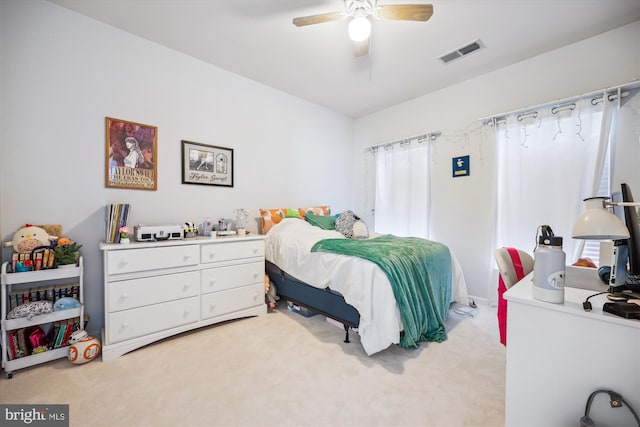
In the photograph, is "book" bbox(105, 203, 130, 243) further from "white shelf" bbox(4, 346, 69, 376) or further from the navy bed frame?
the navy bed frame

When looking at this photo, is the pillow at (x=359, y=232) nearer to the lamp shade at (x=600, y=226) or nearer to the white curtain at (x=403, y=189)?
the white curtain at (x=403, y=189)

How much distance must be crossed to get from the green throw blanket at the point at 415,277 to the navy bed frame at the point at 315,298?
0.41 m

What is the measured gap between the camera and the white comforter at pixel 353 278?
6.24ft

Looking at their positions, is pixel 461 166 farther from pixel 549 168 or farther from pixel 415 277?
pixel 415 277

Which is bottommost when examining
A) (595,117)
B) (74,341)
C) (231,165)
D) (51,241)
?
(74,341)

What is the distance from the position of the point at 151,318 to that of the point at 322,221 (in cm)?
208

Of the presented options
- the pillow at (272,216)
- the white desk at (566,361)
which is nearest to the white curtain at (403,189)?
the pillow at (272,216)

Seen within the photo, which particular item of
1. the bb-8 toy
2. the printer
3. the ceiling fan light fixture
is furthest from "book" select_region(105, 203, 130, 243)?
the ceiling fan light fixture

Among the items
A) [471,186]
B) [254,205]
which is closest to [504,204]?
[471,186]

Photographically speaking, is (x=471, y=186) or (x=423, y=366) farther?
(x=471, y=186)

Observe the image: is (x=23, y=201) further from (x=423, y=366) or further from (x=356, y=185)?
(x=356, y=185)

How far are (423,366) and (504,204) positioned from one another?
2197 mm

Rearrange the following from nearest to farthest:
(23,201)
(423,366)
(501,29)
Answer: (423,366) → (23,201) → (501,29)

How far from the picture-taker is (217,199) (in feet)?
10.1
